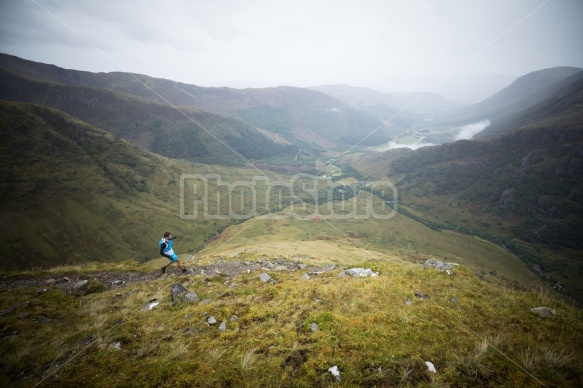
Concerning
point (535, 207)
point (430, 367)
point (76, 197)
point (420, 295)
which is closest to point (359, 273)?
point (420, 295)

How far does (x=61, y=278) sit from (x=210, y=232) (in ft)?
417

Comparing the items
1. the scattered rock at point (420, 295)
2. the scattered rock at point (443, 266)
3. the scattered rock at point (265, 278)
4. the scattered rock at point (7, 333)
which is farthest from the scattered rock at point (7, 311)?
the scattered rock at point (443, 266)

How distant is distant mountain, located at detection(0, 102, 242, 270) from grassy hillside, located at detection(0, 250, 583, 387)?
383 feet

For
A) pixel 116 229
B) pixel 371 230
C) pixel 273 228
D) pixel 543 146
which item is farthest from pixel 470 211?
pixel 116 229

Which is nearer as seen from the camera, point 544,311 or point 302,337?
point 302,337

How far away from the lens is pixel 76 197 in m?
128

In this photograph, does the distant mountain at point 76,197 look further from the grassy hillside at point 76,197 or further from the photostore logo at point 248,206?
the photostore logo at point 248,206

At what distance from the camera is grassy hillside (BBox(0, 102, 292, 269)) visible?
103 m

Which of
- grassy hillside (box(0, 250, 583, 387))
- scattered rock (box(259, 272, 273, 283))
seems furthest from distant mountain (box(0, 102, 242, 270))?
grassy hillside (box(0, 250, 583, 387))

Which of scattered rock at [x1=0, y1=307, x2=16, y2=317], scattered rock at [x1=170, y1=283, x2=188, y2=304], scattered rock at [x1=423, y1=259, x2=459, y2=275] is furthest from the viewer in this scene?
scattered rock at [x1=423, y1=259, x2=459, y2=275]

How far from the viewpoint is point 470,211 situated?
18475 cm

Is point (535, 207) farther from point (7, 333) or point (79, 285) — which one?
point (7, 333)

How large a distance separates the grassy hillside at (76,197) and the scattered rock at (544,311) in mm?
124969

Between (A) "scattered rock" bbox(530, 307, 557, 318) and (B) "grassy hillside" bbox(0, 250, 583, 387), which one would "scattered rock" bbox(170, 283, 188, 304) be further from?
(A) "scattered rock" bbox(530, 307, 557, 318)
